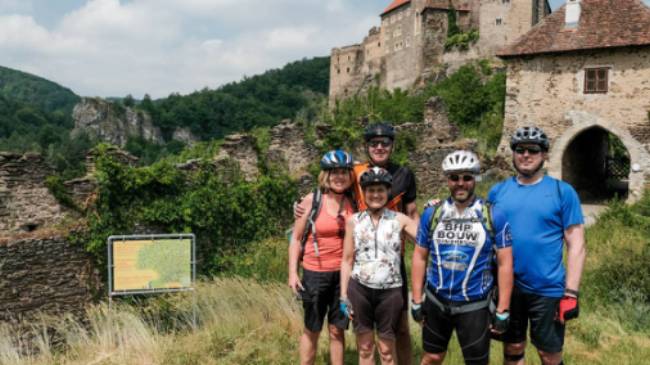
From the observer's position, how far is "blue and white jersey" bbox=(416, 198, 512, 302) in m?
3.68

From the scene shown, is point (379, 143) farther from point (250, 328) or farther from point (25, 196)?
point (25, 196)

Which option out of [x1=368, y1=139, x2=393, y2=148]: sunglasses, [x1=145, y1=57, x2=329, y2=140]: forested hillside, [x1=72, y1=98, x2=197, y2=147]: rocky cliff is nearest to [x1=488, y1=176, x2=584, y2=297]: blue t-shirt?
[x1=368, y1=139, x2=393, y2=148]: sunglasses

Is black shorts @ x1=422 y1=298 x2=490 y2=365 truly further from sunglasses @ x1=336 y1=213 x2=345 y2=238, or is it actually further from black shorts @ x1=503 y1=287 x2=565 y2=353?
sunglasses @ x1=336 y1=213 x2=345 y2=238

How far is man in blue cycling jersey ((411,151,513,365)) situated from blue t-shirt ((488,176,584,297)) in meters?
0.25

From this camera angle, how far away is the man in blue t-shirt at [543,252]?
384 centimetres

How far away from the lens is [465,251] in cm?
370

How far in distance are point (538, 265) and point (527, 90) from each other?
1493cm

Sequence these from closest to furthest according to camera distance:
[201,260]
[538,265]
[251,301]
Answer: [538,265]
[251,301]
[201,260]

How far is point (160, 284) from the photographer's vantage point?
7348mm

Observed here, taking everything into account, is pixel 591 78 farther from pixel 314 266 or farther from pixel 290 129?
pixel 314 266

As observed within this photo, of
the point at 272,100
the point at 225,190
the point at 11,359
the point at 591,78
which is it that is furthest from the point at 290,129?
the point at 272,100

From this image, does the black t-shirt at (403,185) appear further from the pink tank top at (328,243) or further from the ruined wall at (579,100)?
the ruined wall at (579,100)

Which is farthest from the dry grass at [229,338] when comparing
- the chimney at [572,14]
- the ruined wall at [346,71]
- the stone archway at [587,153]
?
the ruined wall at [346,71]

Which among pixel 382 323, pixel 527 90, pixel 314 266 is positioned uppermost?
pixel 527 90
